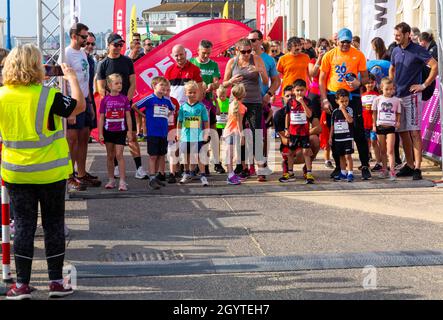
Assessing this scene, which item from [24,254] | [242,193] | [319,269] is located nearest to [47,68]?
[24,254]

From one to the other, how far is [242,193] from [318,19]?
34.8 metres

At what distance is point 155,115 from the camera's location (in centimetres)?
1266

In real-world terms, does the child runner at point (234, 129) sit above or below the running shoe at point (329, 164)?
above

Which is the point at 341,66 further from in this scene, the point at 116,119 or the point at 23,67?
the point at 23,67

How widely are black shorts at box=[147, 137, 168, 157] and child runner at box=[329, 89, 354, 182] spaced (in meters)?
2.39

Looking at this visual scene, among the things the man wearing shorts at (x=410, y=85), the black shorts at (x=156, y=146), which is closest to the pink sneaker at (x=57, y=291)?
the black shorts at (x=156, y=146)

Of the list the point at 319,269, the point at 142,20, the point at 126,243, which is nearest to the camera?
the point at 319,269

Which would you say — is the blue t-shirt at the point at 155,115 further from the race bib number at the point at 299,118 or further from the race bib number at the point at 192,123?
the race bib number at the point at 299,118

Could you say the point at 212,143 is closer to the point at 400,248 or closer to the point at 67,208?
the point at 67,208

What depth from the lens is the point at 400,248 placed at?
8102 millimetres

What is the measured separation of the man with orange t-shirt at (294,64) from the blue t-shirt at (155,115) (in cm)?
338

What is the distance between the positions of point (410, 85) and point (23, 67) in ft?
25.0

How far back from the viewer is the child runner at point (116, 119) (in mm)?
12117
